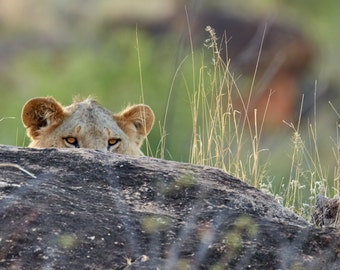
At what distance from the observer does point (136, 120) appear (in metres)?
7.44

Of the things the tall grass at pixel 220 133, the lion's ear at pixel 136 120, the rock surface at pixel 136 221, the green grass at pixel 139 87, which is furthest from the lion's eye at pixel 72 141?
the rock surface at pixel 136 221

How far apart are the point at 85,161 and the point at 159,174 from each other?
0.30 metres

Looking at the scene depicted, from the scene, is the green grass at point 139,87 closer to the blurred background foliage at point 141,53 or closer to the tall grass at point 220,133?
the blurred background foliage at point 141,53

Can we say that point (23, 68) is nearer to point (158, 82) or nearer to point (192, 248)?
point (158, 82)

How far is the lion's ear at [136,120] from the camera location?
289 inches

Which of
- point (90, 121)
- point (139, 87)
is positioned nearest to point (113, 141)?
point (90, 121)

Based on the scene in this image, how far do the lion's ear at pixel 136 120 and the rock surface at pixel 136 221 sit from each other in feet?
6.84

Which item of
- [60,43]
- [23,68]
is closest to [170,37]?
[23,68]

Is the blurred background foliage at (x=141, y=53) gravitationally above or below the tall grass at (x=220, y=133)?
below

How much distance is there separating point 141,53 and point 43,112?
592 inches

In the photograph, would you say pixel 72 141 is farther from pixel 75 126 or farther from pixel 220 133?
pixel 220 133

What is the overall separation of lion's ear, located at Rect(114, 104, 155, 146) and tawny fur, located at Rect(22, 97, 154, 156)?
1.9 inches

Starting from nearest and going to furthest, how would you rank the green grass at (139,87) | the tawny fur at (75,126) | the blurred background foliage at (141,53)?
1. the tawny fur at (75,126)
2. the green grass at (139,87)
3. the blurred background foliage at (141,53)

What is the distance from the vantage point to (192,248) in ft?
15.2
